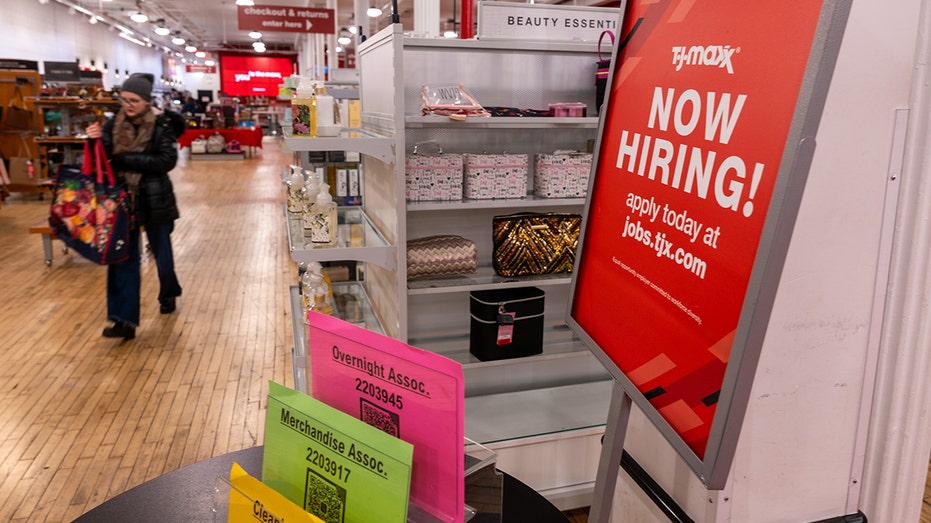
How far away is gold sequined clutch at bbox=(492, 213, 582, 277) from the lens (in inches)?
116

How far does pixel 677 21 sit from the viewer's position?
47.0 inches

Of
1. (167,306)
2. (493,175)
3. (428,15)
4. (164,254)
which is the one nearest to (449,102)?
(493,175)

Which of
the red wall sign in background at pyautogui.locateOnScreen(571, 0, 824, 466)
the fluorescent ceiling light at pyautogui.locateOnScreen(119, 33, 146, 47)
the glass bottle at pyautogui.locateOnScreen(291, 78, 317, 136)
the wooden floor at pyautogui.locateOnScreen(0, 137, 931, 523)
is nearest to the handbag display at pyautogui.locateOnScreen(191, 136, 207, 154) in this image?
the wooden floor at pyautogui.locateOnScreen(0, 137, 931, 523)

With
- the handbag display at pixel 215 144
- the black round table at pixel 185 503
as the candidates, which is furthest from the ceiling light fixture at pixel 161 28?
the black round table at pixel 185 503

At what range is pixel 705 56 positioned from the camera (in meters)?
1.10

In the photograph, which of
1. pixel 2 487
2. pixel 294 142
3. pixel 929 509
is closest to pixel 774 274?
pixel 294 142

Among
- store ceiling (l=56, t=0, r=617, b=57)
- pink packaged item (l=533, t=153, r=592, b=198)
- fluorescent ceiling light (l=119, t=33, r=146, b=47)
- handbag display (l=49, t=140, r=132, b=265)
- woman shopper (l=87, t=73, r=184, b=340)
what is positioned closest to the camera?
pink packaged item (l=533, t=153, r=592, b=198)

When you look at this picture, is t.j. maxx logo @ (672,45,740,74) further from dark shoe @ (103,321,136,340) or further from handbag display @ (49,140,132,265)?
dark shoe @ (103,321,136,340)

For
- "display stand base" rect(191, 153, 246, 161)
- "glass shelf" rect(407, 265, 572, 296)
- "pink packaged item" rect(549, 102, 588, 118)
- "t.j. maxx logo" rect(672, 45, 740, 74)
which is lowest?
"display stand base" rect(191, 153, 246, 161)

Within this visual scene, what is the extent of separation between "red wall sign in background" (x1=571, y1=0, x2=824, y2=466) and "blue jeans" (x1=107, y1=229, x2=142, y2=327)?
3.98 m

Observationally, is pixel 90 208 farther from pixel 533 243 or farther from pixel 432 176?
pixel 533 243

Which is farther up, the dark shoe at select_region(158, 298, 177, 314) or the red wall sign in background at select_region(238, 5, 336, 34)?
the red wall sign in background at select_region(238, 5, 336, 34)

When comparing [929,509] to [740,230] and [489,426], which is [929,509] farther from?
[740,230]

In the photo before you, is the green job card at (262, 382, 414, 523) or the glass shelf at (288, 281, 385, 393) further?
the glass shelf at (288, 281, 385, 393)
